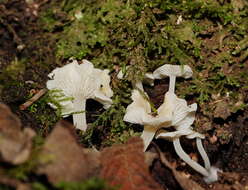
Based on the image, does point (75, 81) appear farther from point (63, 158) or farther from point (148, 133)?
point (63, 158)

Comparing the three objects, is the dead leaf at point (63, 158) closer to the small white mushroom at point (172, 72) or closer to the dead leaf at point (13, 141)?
the dead leaf at point (13, 141)

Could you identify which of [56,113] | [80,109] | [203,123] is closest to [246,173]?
[203,123]

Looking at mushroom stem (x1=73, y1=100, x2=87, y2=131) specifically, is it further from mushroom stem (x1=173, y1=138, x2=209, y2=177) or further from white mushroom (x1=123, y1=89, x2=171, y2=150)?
mushroom stem (x1=173, y1=138, x2=209, y2=177)

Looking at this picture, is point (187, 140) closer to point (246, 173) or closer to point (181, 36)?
point (246, 173)

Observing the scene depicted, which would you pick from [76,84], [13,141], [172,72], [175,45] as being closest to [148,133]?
[172,72]

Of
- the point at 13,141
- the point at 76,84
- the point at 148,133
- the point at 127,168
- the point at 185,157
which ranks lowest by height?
the point at 185,157

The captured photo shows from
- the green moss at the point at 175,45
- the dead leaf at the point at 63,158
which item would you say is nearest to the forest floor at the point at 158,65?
the green moss at the point at 175,45
